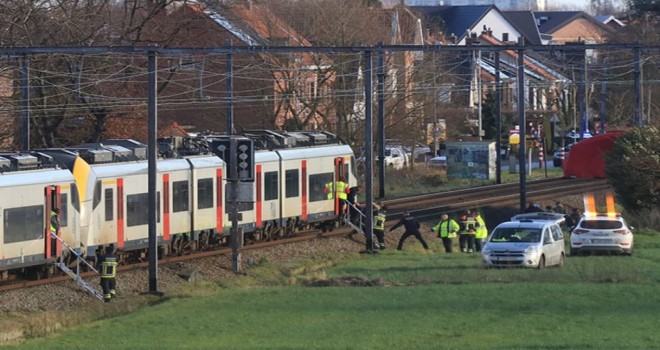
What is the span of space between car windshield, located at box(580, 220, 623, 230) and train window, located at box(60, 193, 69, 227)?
15407mm

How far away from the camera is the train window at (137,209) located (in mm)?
33000

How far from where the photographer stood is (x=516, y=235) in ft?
112

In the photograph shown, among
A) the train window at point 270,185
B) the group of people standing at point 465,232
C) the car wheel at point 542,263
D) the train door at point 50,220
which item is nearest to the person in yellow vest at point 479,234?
the group of people standing at point 465,232

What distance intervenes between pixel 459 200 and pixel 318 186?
36.4ft

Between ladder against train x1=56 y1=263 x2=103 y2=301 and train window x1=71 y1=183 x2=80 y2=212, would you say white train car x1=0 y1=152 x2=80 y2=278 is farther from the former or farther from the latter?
ladder against train x1=56 y1=263 x2=103 y2=301

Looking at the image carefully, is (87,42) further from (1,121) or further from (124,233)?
(124,233)

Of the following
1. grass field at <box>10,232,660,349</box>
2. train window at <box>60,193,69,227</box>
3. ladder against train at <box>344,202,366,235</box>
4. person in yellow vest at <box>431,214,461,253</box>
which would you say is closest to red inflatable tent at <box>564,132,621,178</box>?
ladder against train at <box>344,202,366,235</box>

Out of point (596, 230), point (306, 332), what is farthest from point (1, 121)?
point (306, 332)

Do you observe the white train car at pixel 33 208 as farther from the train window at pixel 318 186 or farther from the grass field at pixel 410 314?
the train window at pixel 318 186

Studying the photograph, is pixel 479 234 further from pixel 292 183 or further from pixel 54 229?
pixel 54 229

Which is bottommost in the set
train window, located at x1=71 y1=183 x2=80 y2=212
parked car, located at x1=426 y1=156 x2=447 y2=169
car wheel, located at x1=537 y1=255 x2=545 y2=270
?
car wheel, located at x1=537 y1=255 x2=545 y2=270

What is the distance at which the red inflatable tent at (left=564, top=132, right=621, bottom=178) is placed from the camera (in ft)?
188

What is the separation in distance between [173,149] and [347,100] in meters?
29.1

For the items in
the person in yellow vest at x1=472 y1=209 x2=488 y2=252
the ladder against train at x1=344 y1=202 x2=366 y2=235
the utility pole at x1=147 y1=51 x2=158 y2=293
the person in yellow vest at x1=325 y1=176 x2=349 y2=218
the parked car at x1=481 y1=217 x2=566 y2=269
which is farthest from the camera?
the person in yellow vest at x1=325 y1=176 x2=349 y2=218
